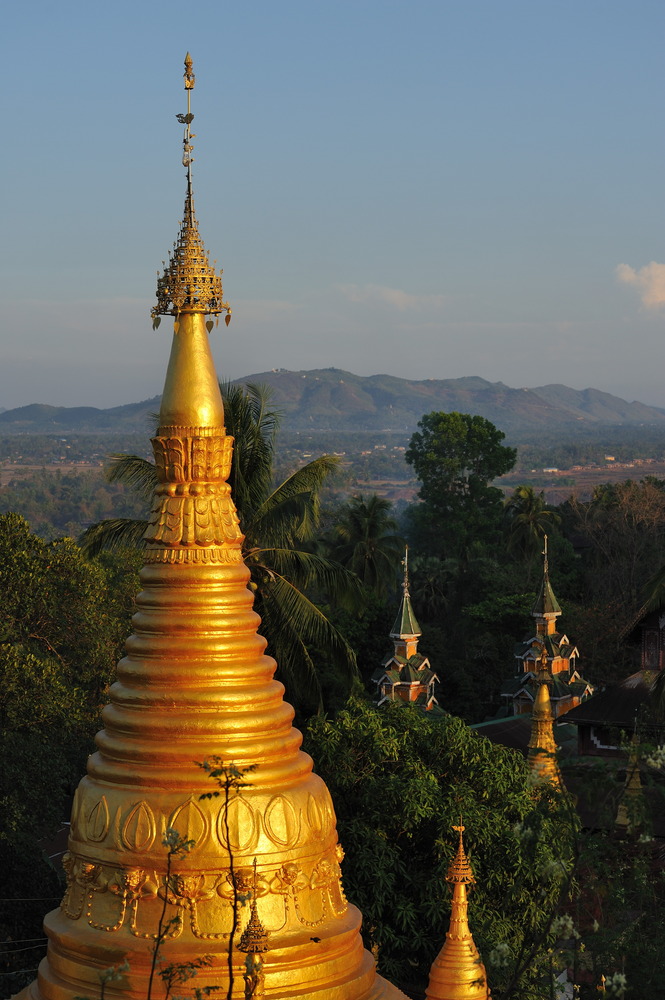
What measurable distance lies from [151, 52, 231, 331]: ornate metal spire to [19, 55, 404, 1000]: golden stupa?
129mm

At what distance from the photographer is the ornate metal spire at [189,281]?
1606 cm

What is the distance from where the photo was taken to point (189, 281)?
16109mm

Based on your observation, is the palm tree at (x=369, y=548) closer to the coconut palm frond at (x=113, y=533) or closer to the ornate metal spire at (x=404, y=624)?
the ornate metal spire at (x=404, y=624)

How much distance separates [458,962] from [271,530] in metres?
11.1

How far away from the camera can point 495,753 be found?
980 inches

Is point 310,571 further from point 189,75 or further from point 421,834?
point 189,75

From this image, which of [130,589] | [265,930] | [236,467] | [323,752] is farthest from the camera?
[130,589]

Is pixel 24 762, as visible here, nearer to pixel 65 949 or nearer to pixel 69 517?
pixel 65 949

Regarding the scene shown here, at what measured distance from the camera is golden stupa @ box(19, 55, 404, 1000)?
14.2 m

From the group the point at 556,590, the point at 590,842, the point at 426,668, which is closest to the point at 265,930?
the point at 590,842

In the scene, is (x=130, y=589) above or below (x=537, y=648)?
above

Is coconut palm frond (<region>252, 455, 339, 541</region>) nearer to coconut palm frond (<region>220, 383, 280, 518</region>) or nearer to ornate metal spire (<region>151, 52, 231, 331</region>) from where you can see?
coconut palm frond (<region>220, 383, 280, 518</region>)

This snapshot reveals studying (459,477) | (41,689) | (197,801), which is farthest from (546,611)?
(197,801)

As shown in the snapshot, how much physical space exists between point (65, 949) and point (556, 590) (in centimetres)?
5300
